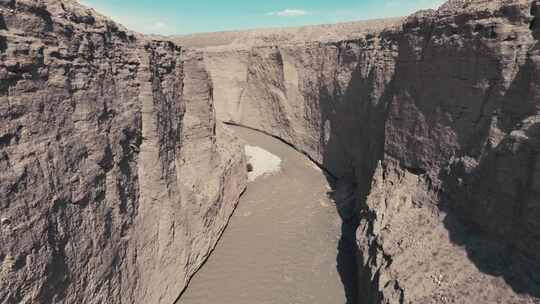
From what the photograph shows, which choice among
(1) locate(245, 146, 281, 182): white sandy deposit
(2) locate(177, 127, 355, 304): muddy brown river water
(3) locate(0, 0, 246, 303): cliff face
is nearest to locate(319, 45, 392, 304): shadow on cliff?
(2) locate(177, 127, 355, 304): muddy brown river water

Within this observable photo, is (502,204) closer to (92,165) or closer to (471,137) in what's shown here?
(471,137)

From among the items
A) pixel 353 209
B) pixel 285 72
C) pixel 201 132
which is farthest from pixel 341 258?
pixel 285 72

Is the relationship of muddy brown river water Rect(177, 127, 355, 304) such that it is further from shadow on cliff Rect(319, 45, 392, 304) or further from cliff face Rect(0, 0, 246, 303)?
cliff face Rect(0, 0, 246, 303)

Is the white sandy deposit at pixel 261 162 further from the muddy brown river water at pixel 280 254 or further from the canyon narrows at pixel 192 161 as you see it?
the canyon narrows at pixel 192 161

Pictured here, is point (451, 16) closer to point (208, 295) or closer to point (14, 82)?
point (14, 82)

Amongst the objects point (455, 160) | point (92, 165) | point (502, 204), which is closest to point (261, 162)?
point (455, 160)
